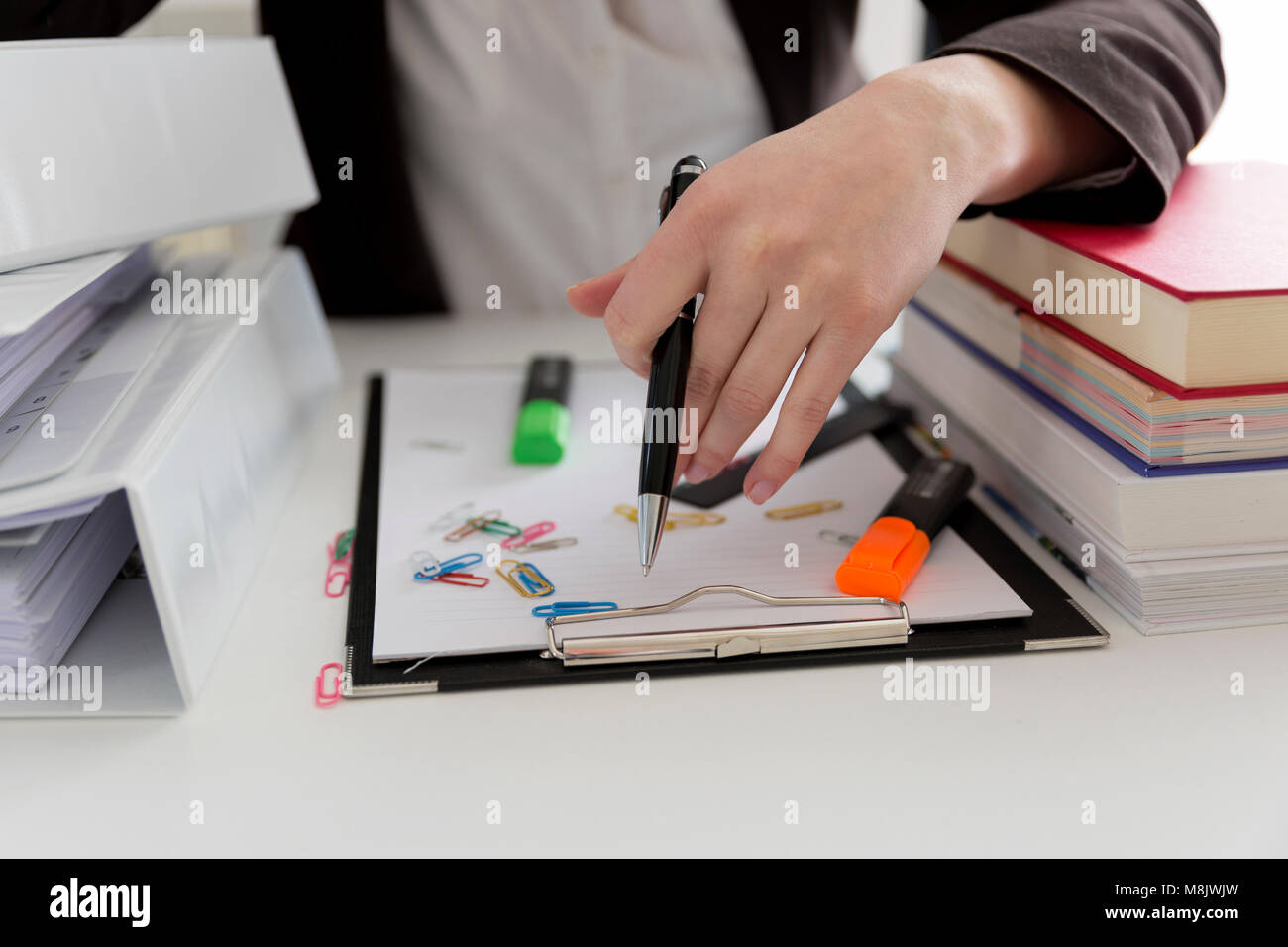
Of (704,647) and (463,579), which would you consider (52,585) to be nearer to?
(463,579)

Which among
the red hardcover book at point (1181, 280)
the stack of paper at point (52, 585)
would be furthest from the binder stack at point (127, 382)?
the red hardcover book at point (1181, 280)

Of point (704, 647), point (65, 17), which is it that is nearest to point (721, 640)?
point (704, 647)

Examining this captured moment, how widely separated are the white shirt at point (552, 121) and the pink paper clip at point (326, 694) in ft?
2.56

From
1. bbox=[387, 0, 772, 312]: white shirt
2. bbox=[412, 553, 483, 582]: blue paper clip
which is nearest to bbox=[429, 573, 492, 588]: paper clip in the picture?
bbox=[412, 553, 483, 582]: blue paper clip

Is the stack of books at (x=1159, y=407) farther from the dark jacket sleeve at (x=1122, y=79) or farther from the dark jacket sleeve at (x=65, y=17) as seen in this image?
the dark jacket sleeve at (x=65, y=17)

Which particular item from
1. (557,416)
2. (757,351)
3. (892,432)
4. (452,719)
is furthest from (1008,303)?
(452,719)

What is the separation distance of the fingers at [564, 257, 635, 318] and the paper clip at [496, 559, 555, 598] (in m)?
0.18

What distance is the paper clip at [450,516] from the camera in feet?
2.40

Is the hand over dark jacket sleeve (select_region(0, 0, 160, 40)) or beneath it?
beneath

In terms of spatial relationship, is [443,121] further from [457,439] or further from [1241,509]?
[1241,509]

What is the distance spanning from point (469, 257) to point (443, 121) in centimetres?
18

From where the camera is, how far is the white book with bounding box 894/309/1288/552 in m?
0.61

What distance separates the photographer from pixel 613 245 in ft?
4.33

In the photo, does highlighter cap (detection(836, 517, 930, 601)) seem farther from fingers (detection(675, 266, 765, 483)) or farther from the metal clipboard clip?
fingers (detection(675, 266, 765, 483))
